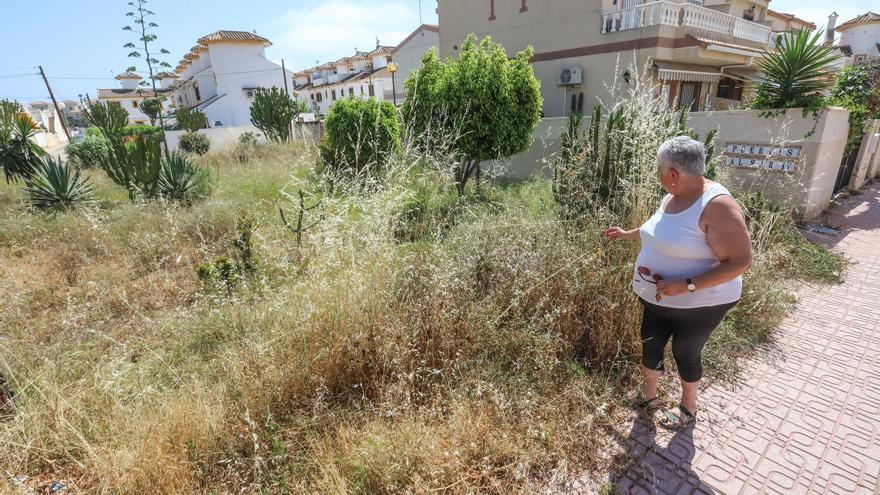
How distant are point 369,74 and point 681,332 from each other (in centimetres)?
4010

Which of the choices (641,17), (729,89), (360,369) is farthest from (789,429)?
(729,89)

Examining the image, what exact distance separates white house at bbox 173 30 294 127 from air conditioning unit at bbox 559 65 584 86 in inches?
1106

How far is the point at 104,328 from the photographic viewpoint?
3.78 meters

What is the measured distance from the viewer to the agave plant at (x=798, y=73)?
545cm

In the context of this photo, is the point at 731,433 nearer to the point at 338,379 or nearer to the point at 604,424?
the point at 604,424

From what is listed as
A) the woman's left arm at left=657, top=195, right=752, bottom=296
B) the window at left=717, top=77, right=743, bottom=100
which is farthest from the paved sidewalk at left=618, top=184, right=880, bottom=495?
the window at left=717, top=77, right=743, bottom=100

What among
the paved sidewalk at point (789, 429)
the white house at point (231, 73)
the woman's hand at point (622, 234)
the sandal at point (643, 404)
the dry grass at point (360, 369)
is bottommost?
the paved sidewalk at point (789, 429)

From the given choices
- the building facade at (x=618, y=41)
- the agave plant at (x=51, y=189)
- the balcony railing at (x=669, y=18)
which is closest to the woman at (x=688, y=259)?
the agave plant at (x=51, y=189)

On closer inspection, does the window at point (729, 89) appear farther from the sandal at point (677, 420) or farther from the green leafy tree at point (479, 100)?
the sandal at point (677, 420)

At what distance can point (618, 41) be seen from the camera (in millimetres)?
12992

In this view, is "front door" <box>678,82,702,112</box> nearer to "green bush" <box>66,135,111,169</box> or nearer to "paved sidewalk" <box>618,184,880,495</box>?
"paved sidewalk" <box>618,184,880,495</box>

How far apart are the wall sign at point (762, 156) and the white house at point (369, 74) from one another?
1968cm

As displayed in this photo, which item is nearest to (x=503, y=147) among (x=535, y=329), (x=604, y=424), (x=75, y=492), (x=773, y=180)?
(x=773, y=180)

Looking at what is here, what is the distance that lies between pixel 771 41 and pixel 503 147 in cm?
1791
